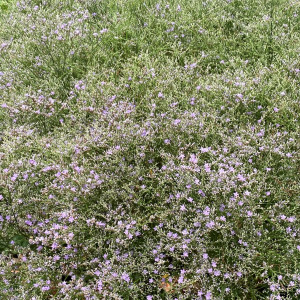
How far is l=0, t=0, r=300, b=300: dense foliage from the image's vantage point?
232 centimetres

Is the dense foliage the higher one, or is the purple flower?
the dense foliage

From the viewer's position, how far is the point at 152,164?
9.30 ft

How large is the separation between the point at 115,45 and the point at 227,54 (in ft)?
4.06

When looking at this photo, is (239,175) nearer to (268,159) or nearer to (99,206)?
(268,159)

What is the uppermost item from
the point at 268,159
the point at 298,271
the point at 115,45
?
the point at 115,45

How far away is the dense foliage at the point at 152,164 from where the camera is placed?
2316 mm

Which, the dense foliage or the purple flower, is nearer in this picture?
the purple flower

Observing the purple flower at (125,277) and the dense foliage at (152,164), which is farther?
the dense foliage at (152,164)

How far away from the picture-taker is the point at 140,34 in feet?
13.7

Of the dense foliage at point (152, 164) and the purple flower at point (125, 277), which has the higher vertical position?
the dense foliage at point (152, 164)

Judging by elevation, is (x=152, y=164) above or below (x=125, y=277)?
above

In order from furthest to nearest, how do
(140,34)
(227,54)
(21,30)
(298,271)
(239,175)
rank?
1. (21,30)
2. (140,34)
3. (227,54)
4. (239,175)
5. (298,271)

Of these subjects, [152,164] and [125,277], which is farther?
[152,164]

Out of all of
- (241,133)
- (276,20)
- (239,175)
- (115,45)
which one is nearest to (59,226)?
(239,175)
